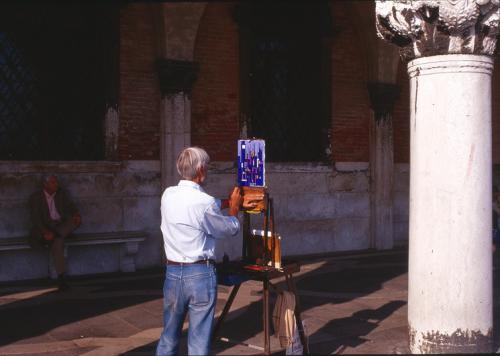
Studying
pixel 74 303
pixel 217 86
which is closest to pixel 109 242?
pixel 74 303

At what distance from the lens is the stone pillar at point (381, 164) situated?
39.0ft

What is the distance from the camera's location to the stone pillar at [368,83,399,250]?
11883 mm

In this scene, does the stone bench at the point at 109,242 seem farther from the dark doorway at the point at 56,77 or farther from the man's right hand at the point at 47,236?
the dark doorway at the point at 56,77

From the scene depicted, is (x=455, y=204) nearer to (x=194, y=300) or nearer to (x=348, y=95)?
(x=194, y=300)

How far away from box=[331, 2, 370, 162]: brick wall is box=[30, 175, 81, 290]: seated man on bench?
16.7ft

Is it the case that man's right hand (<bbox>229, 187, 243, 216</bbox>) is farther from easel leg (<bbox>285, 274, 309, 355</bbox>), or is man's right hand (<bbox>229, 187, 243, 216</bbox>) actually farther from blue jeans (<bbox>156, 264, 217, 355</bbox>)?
easel leg (<bbox>285, 274, 309, 355</bbox>)

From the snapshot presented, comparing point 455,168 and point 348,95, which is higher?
point 348,95

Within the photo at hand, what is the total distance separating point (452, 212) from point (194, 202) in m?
2.05

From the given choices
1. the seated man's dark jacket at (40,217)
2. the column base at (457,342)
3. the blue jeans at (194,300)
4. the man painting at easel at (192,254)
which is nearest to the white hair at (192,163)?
the man painting at easel at (192,254)

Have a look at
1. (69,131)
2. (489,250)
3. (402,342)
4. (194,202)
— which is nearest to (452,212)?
(489,250)

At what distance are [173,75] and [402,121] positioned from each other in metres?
4.92

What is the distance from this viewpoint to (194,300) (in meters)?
4.07

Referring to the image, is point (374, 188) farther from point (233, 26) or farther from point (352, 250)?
point (233, 26)

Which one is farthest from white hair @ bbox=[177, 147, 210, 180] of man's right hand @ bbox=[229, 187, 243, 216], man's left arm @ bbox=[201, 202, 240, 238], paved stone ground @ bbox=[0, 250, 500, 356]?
paved stone ground @ bbox=[0, 250, 500, 356]
